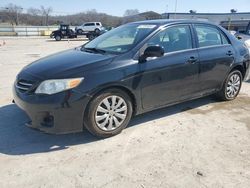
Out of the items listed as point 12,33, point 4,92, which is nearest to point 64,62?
point 4,92

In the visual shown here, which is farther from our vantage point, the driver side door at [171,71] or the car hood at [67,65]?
the driver side door at [171,71]

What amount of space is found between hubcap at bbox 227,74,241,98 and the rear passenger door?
0.31 m

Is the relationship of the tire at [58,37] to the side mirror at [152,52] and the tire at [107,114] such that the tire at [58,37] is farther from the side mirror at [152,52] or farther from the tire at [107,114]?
the tire at [107,114]

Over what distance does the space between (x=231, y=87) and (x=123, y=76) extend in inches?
111

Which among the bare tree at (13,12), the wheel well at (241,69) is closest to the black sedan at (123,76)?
the wheel well at (241,69)

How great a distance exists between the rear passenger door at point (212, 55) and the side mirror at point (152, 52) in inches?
43.5

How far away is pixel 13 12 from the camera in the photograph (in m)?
75.5

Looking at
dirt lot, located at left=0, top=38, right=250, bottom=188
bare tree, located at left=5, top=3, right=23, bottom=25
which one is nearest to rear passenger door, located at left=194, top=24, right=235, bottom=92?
dirt lot, located at left=0, top=38, right=250, bottom=188

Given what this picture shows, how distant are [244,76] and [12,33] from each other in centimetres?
4756

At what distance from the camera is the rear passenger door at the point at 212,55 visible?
4.84 meters

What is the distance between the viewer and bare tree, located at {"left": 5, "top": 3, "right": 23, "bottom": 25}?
7151 cm

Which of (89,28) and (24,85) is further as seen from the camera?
(89,28)

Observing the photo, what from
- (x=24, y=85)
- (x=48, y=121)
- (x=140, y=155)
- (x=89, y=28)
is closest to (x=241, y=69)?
(x=140, y=155)

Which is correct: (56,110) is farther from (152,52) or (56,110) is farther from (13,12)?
(13,12)
